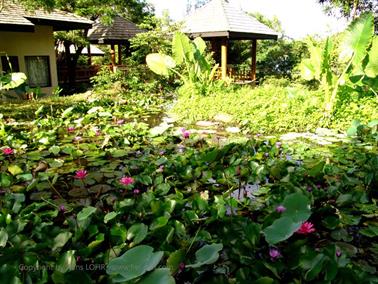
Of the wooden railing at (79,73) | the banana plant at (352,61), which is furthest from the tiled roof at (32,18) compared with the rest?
the banana plant at (352,61)

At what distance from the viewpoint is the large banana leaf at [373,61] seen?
641 cm

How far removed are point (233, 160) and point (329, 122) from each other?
368 cm

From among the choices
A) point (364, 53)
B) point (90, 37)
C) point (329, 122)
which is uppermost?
point (90, 37)

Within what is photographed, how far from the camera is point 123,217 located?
2.24m

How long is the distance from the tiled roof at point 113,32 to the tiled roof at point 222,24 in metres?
2.95

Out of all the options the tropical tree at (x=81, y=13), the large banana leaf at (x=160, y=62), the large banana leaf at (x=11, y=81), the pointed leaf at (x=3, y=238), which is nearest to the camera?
the pointed leaf at (x=3, y=238)

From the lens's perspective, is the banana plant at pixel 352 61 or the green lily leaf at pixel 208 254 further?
the banana plant at pixel 352 61

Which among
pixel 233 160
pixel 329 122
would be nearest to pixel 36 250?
pixel 233 160

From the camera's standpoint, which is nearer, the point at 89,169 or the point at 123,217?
the point at 123,217

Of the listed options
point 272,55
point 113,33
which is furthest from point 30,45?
point 272,55

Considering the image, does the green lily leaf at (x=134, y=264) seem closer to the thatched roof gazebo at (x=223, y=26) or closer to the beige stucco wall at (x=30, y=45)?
the beige stucco wall at (x=30, y=45)

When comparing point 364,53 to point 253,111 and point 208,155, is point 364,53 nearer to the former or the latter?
point 253,111

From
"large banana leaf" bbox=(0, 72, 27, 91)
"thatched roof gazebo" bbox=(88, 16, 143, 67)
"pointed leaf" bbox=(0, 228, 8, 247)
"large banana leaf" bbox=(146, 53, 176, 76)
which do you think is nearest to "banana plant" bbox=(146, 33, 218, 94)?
"large banana leaf" bbox=(146, 53, 176, 76)

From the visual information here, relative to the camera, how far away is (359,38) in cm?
622
